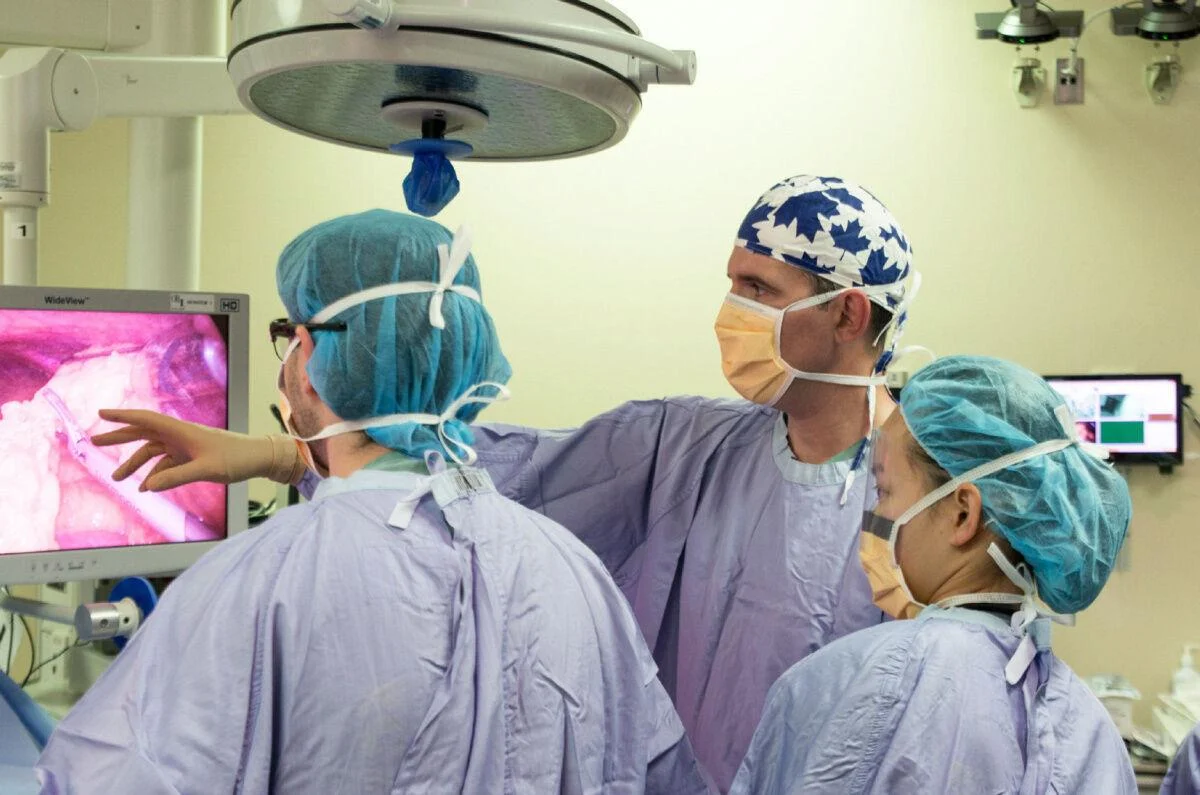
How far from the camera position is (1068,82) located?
3.04 metres

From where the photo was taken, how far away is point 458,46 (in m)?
0.97

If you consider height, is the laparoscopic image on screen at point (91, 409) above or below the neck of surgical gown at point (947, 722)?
above

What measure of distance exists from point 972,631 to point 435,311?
575 millimetres

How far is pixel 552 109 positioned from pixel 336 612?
1.67 ft

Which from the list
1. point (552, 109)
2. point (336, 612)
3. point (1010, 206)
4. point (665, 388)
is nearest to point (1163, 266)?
point (1010, 206)

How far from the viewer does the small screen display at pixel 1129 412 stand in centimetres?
299

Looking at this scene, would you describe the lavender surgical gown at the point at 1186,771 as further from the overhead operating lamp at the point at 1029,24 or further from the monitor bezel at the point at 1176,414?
the overhead operating lamp at the point at 1029,24

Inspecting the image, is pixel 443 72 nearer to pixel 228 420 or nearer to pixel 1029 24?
pixel 228 420

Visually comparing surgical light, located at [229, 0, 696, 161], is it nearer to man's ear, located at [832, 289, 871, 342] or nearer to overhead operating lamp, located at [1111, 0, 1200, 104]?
man's ear, located at [832, 289, 871, 342]

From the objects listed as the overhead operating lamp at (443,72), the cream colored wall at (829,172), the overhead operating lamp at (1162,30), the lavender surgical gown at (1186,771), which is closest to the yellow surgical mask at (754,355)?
the overhead operating lamp at (443,72)

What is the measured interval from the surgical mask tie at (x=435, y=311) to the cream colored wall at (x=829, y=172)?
2.10 m

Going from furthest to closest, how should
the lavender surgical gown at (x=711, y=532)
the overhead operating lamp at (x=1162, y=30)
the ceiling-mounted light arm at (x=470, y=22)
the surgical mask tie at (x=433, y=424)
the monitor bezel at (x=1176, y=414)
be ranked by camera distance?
1. the monitor bezel at (x=1176, y=414)
2. the overhead operating lamp at (x=1162, y=30)
3. the lavender surgical gown at (x=711, y=532)
4. the surgical mask tie at (x=433, y=424)
5. the ceiling-mounted light arm at (x=470, y=22)

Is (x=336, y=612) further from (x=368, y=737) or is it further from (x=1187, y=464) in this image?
(x=1187, y=464)

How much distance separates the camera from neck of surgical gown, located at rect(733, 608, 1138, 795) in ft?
3.36
